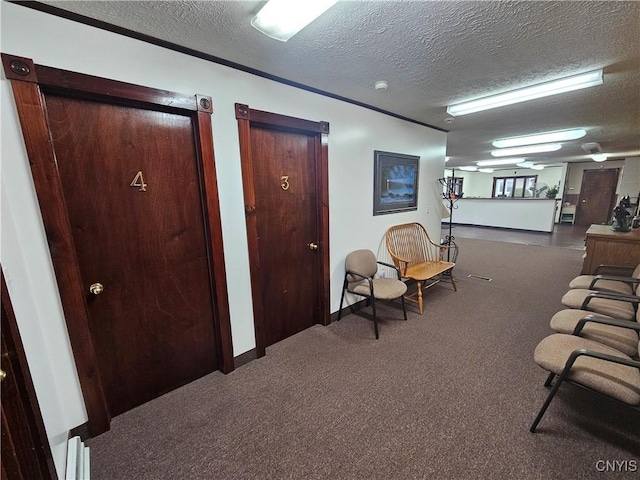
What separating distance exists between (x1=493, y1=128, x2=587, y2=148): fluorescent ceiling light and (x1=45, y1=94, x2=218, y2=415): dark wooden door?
533cm

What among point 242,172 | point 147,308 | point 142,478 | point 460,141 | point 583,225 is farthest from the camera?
point 583,225

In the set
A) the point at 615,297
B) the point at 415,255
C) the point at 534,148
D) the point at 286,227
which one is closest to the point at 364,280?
the point at 286,227

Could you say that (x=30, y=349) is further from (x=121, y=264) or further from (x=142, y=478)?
(x=142, y=478)

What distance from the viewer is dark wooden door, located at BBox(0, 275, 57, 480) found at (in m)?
0.85

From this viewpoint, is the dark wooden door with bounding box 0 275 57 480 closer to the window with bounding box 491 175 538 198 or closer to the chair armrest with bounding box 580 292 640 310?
the chair armrest with bounding box 580 292 640 310

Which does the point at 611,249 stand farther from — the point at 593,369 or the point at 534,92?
the point at 593,369

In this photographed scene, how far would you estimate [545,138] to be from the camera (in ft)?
14.4

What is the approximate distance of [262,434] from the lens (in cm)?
156

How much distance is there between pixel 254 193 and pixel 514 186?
42.0ft

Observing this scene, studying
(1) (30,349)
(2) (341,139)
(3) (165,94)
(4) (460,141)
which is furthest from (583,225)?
(1) (30,349)

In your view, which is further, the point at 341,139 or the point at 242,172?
the point at 341,139

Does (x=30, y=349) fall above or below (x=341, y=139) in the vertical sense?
below

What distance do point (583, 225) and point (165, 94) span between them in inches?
513

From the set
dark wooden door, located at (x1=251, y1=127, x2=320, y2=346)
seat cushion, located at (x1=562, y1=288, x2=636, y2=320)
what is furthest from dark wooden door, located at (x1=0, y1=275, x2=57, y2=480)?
seat cushion, located at (x1=562, y1=288, x2=636, y2=320)
